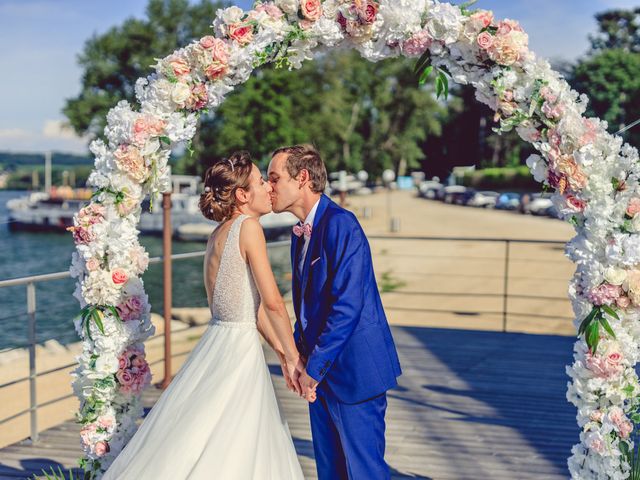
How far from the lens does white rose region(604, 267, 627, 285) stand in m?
3.58

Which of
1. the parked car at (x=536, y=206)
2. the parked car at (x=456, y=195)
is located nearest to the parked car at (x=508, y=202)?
the parked car at (x=536, y=206)

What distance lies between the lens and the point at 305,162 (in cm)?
340

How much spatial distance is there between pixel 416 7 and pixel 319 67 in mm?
50902

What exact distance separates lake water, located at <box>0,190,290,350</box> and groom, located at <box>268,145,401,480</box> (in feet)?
28.0

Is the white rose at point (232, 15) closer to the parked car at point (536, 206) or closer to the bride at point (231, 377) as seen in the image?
the bride at point (231, 377)

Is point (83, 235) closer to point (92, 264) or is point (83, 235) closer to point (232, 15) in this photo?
point (92, 264)

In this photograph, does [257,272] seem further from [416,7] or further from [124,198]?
[416,7]

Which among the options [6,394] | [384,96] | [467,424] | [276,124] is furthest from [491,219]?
[467,424]

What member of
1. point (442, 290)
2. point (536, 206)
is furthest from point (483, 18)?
point (536, 206)

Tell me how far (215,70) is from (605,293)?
2198 millimetres

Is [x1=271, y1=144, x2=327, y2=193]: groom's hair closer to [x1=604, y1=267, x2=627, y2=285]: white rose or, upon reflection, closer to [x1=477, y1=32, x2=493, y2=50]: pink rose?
[x1=477, y1=32, x2=493, y2=50]: pink rose

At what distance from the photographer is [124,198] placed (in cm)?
398

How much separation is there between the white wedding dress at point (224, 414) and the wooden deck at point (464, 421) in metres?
1.39

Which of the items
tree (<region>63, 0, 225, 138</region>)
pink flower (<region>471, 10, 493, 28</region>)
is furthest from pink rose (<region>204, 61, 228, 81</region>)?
tree (<region>63, 0, 225, 138</region>)
